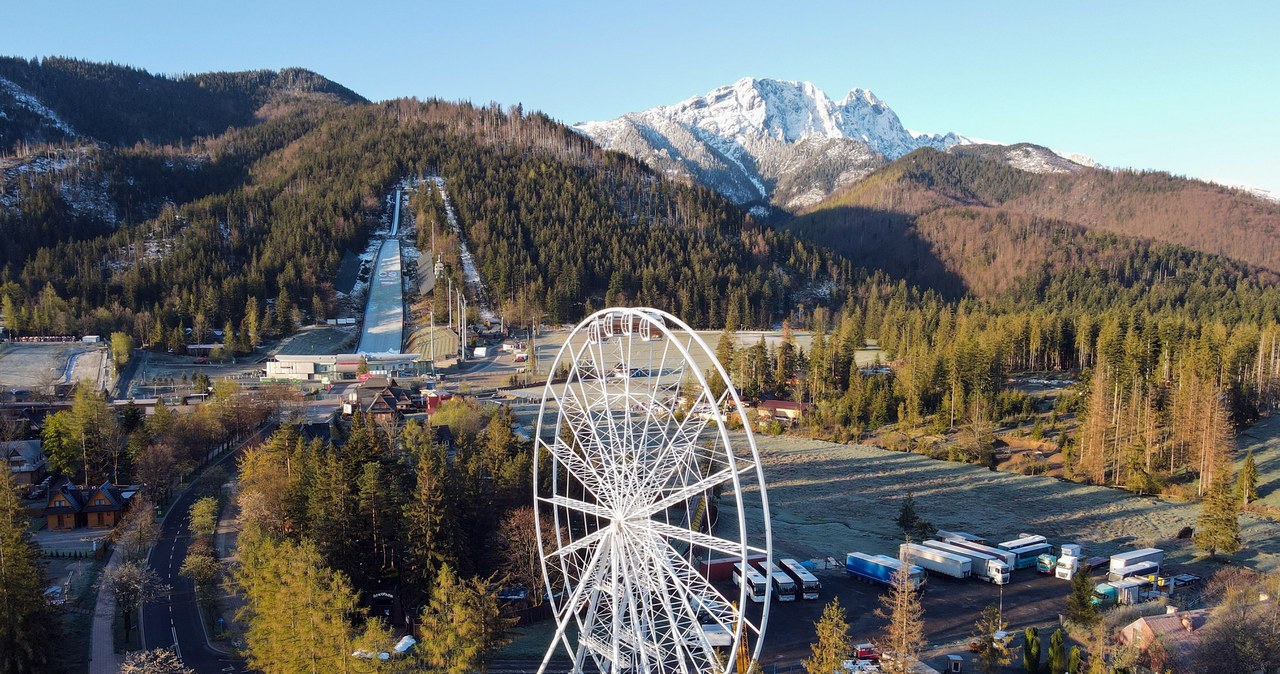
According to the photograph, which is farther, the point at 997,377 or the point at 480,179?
the point at 480,179

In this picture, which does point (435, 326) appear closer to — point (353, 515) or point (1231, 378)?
point (353, 515)

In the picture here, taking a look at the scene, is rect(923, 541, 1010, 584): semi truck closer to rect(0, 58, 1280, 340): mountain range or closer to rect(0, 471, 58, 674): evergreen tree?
rect(0, 471, 58, 674): evergreen tree

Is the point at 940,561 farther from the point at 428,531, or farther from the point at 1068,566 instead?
the point at 428,531

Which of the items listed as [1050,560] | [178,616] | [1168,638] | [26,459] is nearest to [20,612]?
[178,616]

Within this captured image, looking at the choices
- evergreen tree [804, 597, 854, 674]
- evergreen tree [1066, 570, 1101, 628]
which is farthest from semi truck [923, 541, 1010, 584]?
evergreen tree [804, 597, 854, 674]

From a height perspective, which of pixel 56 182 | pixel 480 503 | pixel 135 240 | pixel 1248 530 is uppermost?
pixel 56 182

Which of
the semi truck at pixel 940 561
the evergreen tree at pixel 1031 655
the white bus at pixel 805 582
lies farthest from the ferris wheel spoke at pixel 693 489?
the semi truck at pixel 940 561

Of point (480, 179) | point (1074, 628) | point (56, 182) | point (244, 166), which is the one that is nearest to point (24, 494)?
point (1074, 628)
